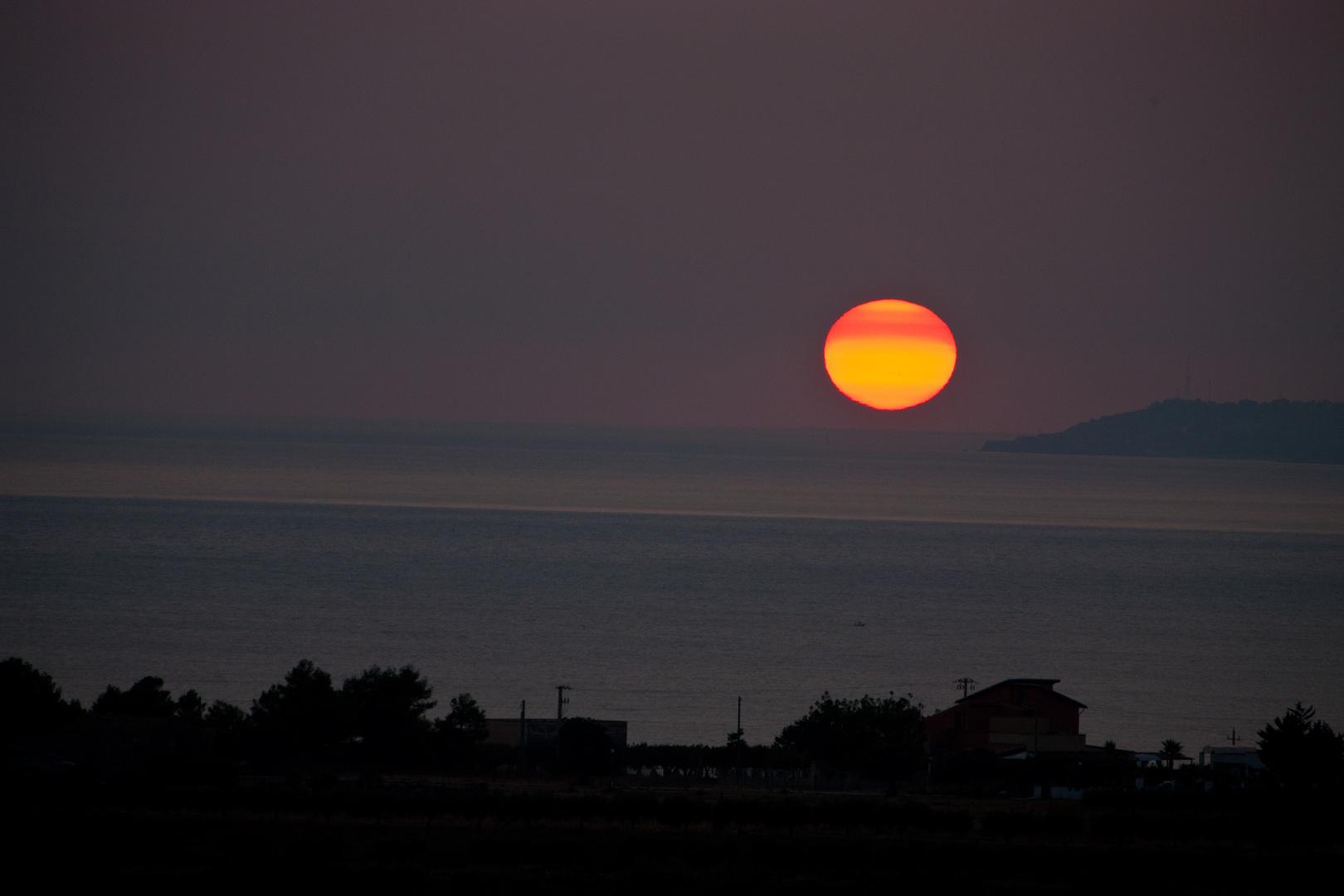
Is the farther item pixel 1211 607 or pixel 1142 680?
pixel 1211 607

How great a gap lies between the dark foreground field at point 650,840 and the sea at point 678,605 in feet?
64.2

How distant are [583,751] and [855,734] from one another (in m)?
9.01

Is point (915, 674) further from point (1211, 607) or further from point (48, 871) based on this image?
point (48, 871)

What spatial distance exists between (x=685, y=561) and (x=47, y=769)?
74417 mm

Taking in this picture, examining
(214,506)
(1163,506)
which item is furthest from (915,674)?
(1163,506)

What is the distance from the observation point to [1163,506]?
180 meters

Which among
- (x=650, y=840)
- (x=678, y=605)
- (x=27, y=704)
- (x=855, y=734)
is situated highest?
(x=678, y=605)

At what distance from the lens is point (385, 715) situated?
3550 centimetres

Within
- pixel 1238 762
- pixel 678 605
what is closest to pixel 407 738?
pixel 1238 762

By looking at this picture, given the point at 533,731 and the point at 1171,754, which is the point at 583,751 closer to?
the point at 533,731

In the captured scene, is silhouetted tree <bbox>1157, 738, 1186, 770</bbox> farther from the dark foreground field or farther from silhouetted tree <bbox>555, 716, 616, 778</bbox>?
silhouetted tree <bbox>555, 716, 616, 778</bbox>

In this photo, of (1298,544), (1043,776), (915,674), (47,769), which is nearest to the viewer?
(47,769)

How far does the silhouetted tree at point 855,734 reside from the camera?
3766 cm

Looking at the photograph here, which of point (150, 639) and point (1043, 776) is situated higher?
point (150, 639)
